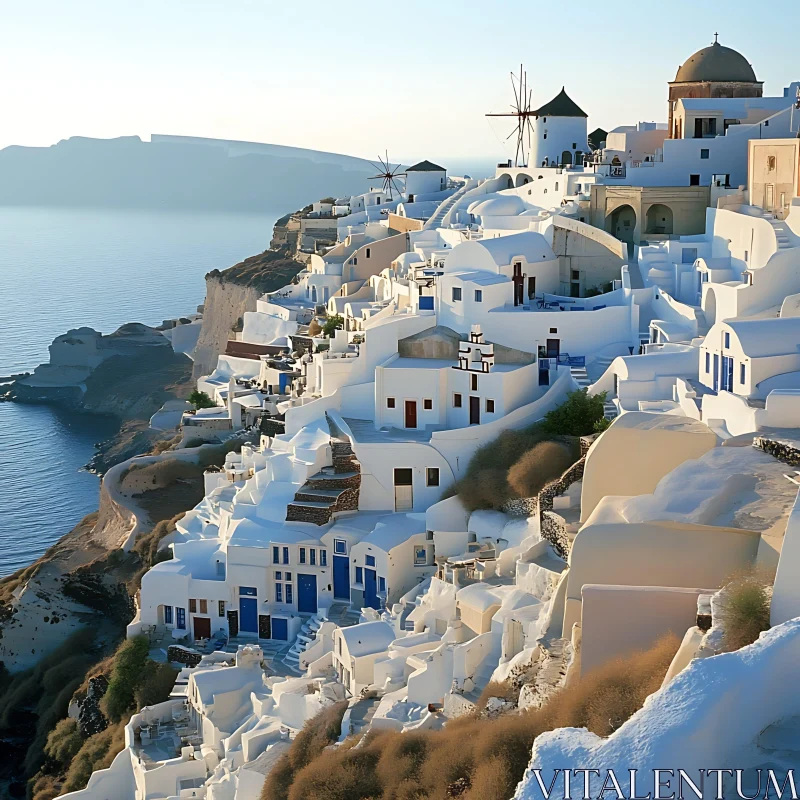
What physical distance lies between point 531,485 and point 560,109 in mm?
18663

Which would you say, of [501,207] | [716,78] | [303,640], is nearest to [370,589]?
[303,640]

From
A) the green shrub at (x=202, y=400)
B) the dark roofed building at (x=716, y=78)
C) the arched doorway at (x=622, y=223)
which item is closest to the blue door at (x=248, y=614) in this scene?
the arched doorway at (x=622, y=223)

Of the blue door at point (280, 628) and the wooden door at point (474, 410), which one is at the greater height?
the wooden door at point (474, 410)

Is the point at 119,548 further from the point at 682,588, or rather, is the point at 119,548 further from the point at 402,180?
the point at 402,180

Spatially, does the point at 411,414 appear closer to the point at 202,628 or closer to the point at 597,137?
the point at 202,628

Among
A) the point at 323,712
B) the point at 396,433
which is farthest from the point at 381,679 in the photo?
the point at 396,433

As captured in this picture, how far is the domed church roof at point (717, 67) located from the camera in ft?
100.0

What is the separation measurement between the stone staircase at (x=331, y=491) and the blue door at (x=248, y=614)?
55.1 inches

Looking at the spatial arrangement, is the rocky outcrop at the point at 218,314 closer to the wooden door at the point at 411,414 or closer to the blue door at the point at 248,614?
the wooden door at the point at 411,414

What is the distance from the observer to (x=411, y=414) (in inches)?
886

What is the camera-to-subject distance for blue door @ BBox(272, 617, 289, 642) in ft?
64.7

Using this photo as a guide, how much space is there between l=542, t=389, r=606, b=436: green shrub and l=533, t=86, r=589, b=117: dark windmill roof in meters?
16.6

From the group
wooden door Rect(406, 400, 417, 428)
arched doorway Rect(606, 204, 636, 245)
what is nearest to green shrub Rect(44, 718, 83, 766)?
wooden door Rect(406, 400, 417, 428)

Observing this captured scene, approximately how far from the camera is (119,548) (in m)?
25.3
